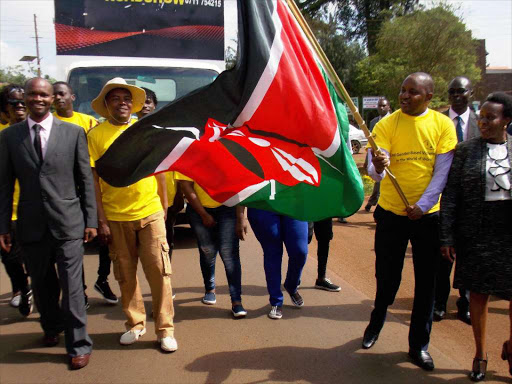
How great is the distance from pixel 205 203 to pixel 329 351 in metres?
1.71

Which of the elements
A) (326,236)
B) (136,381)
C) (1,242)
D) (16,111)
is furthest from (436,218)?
(16,111)

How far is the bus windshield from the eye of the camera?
7570 millimetres

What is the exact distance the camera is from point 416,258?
3.60 m

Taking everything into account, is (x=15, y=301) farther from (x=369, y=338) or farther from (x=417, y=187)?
(x=417, y=187)

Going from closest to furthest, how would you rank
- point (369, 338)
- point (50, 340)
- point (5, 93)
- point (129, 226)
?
point (369, 338)
point (129, 226)
point (50, 340)
point (5, 93)

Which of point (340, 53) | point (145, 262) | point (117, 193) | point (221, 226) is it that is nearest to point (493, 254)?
point (221, 226)

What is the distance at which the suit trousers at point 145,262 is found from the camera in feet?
12.9

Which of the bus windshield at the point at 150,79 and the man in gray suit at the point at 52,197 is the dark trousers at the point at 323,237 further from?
the bus windshield at the point at 150,79

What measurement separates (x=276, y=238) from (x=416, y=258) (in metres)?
1.31

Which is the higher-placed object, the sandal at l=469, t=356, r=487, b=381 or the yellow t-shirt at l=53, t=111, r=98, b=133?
the yellow t-shirt at l=53, t=111, r=98, b=133

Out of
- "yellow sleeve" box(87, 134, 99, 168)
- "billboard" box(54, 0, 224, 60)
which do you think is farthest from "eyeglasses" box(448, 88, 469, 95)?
"billboard" box(54, 0, 224, 60)

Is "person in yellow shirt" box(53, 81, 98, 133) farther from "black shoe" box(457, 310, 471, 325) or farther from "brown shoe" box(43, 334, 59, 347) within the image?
"black shoe" box(457, 310, 471, 325)

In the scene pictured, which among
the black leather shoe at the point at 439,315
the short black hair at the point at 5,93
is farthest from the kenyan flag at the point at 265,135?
the short black hair at the point at 5,93

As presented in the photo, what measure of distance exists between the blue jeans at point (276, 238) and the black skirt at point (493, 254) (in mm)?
1552
